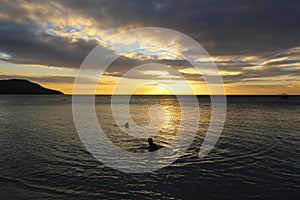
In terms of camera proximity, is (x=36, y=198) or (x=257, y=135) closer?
(x=36, y=198)

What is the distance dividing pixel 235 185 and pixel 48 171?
463 inches

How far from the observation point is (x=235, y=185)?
1291cm

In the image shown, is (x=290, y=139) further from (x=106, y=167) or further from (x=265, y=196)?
(x=106, y=167)

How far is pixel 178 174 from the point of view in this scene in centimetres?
1460

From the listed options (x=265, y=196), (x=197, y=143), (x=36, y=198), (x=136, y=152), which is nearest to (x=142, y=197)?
(x=36, y=198)

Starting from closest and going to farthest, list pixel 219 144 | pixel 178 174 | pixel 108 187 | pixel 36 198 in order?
pixel 36 198 → pixel 108 187 → pixel 178 174 → pixel 219 144

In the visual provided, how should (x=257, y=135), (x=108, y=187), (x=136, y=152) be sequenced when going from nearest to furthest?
(x=108, y=187), (x=136, y=152), (x=257, y=135)

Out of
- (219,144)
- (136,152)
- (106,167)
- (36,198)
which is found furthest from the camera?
(219,144)

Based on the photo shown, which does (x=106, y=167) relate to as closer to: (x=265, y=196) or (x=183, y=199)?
(x=183, y=199)

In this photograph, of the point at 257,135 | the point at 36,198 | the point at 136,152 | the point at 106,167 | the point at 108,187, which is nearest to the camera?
the point at 36,198

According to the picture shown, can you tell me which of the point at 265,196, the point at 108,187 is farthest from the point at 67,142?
the point at 265,196

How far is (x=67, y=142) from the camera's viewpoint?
77.9 ft

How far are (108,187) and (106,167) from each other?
3502 millimetres

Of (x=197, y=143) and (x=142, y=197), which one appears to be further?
(x=197, y=143)
